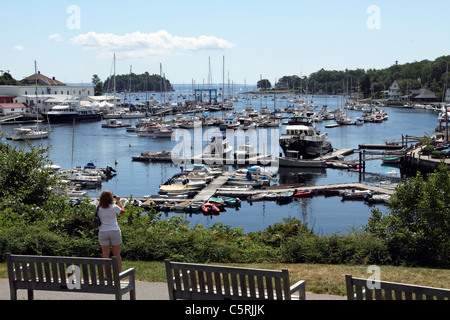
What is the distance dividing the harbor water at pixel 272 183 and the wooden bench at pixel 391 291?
7.62 metres

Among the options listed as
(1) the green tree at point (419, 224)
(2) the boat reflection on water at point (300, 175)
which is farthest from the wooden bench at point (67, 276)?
(2) the boat reflection on water at point (300, 175)

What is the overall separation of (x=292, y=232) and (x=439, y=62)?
186 metres

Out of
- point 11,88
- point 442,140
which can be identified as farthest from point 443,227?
point 11,88

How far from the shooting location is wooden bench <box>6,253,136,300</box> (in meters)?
6.97

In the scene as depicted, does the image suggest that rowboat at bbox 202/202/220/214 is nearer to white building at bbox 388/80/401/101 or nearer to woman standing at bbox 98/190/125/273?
woman standing at bbox 98/190/125/273

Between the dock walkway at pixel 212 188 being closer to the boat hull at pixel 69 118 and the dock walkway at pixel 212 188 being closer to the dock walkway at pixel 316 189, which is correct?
the dock walkway at pixel 316 189

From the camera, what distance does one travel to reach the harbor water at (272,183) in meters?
37.9

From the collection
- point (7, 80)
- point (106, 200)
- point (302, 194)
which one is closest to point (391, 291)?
point (106, 200)

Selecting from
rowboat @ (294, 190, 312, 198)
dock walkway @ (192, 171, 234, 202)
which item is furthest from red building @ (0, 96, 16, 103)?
rowboat @ (294, 190, 312, 198)

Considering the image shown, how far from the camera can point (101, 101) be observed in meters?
138

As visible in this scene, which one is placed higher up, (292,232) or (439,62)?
(439,62)

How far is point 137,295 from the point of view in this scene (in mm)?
8383

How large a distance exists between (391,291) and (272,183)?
150 feet
